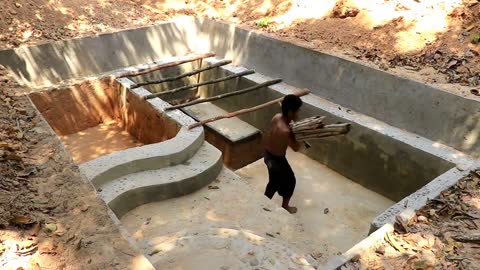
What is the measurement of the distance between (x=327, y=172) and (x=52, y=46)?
19.6ft

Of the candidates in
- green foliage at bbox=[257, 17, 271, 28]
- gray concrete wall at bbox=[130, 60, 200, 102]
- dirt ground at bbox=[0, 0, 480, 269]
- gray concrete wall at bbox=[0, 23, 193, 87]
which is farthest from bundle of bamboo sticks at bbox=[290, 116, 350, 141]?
gray concrete wall at bbox=[0, 23, 193, 87]

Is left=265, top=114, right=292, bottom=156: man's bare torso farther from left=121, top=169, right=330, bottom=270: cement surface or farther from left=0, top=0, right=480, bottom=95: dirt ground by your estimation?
left=0, top=0, right=480, bottom=95: dirt ground

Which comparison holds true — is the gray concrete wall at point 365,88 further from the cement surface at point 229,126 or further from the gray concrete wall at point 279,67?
the cement surface at point 229,126

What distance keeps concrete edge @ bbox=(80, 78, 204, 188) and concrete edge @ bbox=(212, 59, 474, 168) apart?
7.21 feet

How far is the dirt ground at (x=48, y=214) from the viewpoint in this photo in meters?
2.76

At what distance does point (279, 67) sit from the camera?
25.4 ft

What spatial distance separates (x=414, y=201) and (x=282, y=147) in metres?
1.80

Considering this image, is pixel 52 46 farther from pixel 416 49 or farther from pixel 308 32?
pixel 416 49

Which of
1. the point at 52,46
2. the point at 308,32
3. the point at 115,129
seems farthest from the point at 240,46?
the point at 52,46

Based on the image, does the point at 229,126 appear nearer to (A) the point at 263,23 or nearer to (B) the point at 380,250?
(A) the point at 263,23

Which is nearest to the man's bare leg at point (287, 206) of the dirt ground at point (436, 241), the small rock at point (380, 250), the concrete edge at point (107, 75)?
the dirt ground at point (436, 241)

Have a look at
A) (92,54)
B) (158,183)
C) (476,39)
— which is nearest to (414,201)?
(158,183)

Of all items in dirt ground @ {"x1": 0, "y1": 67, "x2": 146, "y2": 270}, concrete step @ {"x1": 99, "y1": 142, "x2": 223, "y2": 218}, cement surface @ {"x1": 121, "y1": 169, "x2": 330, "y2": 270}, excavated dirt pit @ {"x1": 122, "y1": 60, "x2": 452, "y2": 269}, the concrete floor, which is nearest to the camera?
dirt ground @ {"x1": 0, "y1": 67, "x2": 146, "y2": 270}

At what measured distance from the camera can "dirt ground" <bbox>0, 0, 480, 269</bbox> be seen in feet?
9.55
